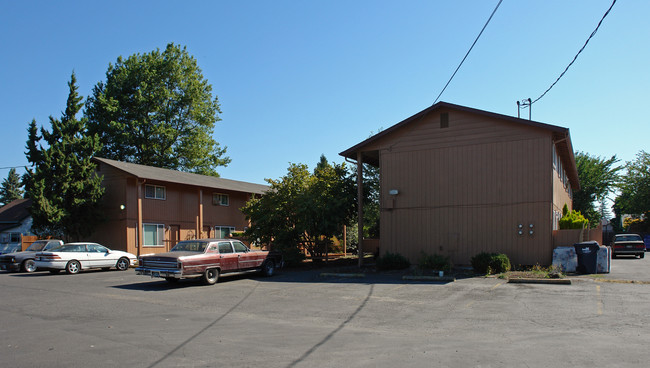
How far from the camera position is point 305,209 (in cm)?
2247

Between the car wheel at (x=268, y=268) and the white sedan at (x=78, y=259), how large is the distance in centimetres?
872

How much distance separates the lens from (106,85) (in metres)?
44.3

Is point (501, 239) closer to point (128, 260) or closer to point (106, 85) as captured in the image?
point (128, 260)

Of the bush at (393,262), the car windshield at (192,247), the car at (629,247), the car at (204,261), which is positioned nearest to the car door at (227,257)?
the car at (204,261)

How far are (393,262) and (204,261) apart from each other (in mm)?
7514

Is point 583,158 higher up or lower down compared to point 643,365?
higher up

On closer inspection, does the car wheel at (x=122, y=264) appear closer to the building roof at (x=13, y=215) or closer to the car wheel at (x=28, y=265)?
the car wheel at (x=28, y=265)

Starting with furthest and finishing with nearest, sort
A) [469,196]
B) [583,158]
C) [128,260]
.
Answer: [583,158], [128,260], [469,196]

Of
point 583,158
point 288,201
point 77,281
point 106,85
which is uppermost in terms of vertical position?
point 106,85

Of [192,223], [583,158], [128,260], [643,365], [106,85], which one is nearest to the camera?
[643,365]

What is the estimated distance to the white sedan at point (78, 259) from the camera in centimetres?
2038

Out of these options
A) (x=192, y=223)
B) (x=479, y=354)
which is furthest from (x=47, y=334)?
(x=192, y=223)

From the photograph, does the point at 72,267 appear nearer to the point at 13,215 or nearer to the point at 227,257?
the point at 227,257

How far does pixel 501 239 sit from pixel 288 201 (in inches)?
403
